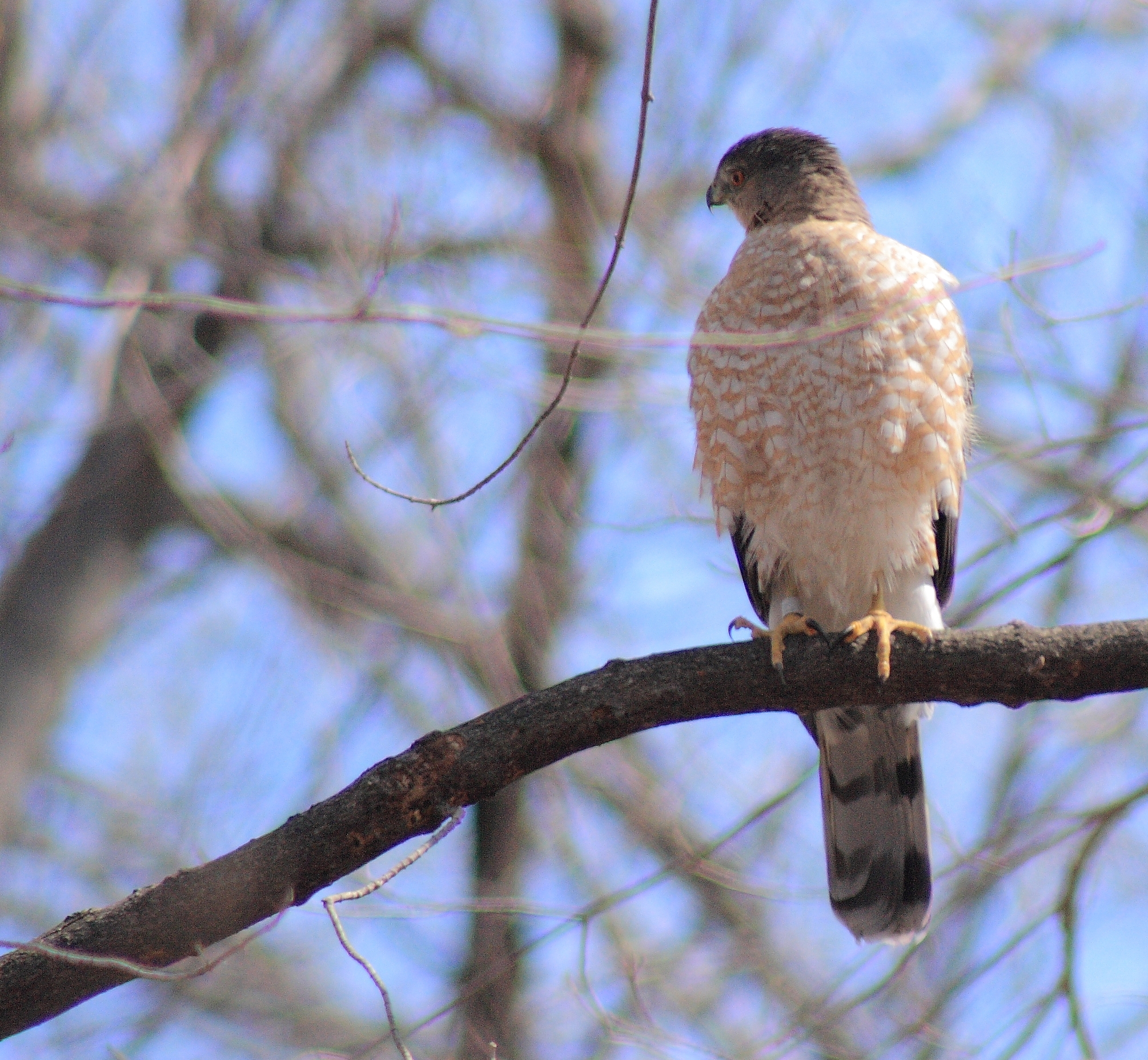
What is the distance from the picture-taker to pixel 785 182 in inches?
174

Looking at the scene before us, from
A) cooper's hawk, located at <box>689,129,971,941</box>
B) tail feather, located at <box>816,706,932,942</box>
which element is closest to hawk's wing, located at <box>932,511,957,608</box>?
cooper's hawk, located at <box>689,129,971,941</box>

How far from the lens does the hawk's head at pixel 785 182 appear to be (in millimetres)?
4230

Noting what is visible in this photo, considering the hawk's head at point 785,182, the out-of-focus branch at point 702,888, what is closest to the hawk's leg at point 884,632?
the hawk's head at point 785,182

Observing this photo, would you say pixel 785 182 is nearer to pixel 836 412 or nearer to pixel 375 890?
pixel 836 412

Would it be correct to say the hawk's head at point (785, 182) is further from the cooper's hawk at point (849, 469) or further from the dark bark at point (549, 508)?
the dark bark at point (549, 508)

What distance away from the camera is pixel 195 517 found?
23.6 ft

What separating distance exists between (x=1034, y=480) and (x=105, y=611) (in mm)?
5039

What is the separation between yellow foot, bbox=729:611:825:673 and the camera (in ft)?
10.1

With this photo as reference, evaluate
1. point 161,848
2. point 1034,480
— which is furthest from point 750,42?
point 161,848

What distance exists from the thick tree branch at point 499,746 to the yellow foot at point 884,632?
26 millimetres

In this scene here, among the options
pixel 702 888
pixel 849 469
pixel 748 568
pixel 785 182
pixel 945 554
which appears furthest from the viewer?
pixel 702 888

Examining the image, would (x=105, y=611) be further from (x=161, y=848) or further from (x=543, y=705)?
(x=543, y=705)

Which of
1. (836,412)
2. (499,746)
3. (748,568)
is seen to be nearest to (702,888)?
(748,568)

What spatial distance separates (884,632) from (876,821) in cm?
108
